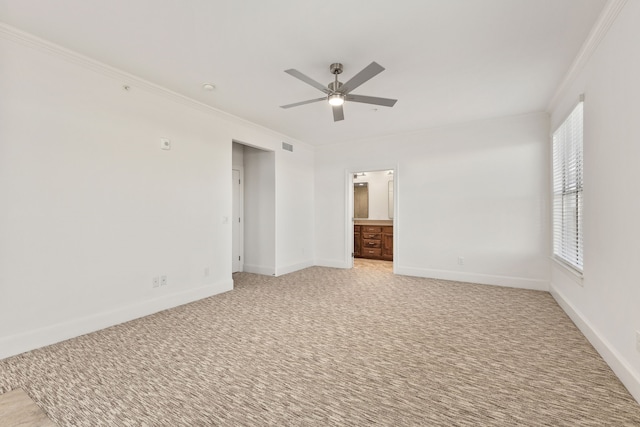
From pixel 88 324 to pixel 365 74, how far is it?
3580 millimetres

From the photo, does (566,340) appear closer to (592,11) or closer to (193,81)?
(592,11)

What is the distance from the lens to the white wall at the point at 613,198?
1.94 meters

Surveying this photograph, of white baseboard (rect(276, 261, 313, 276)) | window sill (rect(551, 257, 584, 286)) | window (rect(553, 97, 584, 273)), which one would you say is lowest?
white baseboard (rect(276, 261, 313, 276))

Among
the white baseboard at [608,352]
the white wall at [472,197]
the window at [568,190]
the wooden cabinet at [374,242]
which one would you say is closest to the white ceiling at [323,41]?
the window at [568,190]

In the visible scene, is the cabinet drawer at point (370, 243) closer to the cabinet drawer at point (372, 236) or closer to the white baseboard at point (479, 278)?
the cabinet drawer at point (372, 236)

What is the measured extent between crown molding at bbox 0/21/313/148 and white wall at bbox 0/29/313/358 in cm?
1

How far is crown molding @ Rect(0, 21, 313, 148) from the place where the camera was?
2477 mm

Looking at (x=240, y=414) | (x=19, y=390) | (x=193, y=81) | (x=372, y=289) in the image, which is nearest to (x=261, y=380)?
(x=240, y=414)

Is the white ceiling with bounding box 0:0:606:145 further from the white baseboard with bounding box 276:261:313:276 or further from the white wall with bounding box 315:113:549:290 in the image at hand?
the white baseboard with bounding box 276:261:313:276

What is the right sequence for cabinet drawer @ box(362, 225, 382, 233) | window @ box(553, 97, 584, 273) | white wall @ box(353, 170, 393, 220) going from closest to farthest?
window @ box(553, 97, 584, 273), cabinet drawer @ box(362, 225, 382, 233), white wall @ box(353, 170, 393, 220)

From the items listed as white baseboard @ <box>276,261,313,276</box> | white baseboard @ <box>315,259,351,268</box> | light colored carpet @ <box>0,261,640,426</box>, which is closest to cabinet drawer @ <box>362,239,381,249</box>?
white baseboard @ <box>315,259,351,268</box>

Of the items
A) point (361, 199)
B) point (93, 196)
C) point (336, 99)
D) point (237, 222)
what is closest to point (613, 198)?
point (336, 99)

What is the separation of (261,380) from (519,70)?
12.8 ft

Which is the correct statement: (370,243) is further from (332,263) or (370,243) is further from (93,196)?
(93,196)
